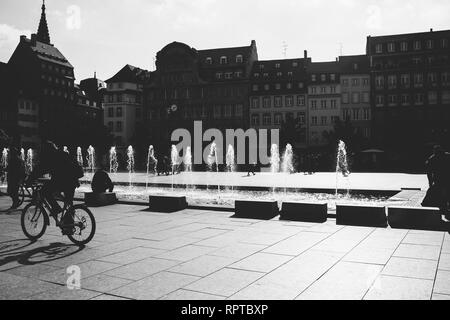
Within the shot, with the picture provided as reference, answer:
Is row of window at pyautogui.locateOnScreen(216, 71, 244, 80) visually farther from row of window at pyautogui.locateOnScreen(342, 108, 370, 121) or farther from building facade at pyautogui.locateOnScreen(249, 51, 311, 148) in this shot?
row of window at pyautogui.locateOnScreen(342, 108, 370, 121)

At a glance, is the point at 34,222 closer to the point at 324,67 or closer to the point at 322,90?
the point at 322,90

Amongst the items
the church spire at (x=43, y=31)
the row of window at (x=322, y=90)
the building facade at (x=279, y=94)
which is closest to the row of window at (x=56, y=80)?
the church spire at (x=43, y=31)

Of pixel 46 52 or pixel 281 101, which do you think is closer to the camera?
pixel 281 101

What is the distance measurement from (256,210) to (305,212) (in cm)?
130

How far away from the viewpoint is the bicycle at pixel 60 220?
7.84m

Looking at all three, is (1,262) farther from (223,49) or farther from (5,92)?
(5,92)

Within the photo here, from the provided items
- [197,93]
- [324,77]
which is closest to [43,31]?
[197,93]

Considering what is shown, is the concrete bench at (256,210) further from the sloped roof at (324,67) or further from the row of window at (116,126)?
the row of window at (116,126)

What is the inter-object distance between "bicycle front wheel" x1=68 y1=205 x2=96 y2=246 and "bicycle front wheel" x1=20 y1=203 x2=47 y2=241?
793 millimetres

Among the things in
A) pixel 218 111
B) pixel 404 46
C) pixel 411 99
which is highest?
pixel 404 46

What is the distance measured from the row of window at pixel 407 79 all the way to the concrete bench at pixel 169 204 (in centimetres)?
6304

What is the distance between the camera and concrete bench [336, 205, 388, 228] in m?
9.66

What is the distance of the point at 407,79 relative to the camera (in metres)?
67.4

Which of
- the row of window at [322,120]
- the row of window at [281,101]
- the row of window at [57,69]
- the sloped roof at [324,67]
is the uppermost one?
the row of window at [57,69]
